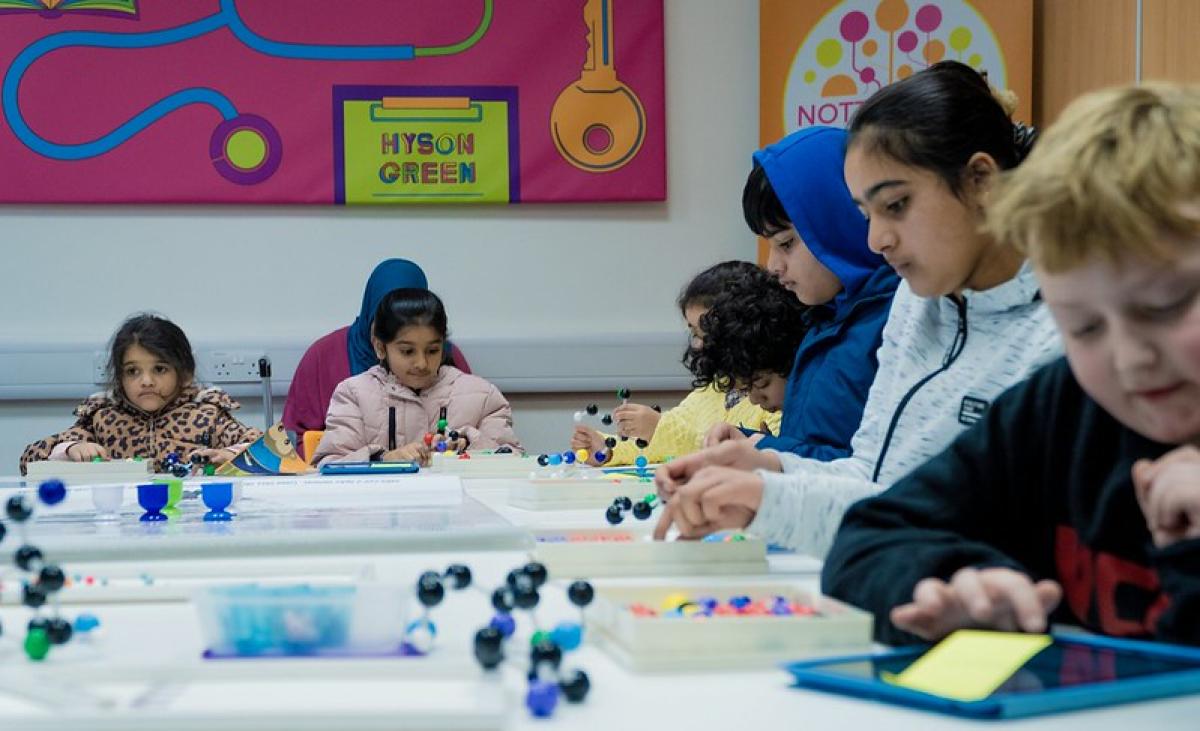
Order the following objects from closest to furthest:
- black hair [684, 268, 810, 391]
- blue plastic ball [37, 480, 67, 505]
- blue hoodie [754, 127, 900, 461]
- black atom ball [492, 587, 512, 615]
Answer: black atom ball [492, 587, 512, 615] < blue plastic ball [37, 480, 67, 505] < blue hoodie [754, 127, 900, 461] < black hair [684, 268, 810, 391]

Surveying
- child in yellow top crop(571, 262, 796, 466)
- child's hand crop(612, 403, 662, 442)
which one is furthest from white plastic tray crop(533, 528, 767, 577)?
child's hand crop(612, 403, 662, 442)

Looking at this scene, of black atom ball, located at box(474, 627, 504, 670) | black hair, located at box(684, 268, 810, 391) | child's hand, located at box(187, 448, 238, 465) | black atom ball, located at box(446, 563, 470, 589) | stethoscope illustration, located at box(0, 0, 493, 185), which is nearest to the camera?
black atom ball, located at box(474, 627, 504, 670)

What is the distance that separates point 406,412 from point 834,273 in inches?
66.3

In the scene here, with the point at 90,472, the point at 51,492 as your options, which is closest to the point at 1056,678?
the point at 51,492

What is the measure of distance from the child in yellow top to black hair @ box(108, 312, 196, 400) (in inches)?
44.9

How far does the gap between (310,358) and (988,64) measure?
2275 millimetres

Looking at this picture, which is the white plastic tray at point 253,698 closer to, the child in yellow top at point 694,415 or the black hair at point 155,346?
the child in yellow top at point 694,415

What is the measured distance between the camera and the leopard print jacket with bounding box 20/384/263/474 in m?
3.29

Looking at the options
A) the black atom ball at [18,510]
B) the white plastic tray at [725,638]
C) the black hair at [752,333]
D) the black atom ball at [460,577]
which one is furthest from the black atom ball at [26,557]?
the black hair at [752,333]

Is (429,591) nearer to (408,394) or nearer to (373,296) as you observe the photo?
(408,394)

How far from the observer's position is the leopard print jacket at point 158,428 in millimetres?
3293

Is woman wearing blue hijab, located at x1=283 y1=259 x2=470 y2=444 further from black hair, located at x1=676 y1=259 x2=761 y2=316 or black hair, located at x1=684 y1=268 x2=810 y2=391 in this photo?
black hair, located at x1=684 y1=268 x2=810 y2=391

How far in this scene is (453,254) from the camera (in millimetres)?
4137

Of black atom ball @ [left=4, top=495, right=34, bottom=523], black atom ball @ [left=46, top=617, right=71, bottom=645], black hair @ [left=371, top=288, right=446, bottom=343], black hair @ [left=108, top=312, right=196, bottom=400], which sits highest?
black hair @ [left=371, top=288, right=446, bottom=343]
